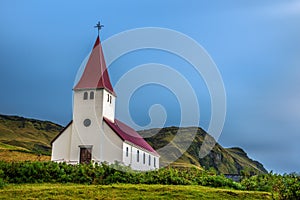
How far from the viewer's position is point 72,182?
18641 millimetres

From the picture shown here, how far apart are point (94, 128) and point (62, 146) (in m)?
3.64

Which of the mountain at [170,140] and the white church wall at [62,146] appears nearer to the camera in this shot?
the white church wall at [62,146]

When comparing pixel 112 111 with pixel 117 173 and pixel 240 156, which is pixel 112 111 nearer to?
pixel 117 173

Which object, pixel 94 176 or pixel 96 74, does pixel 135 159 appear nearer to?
pixel 96 74

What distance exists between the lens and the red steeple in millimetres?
35719

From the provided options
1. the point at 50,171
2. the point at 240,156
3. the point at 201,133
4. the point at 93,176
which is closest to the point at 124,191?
the point at 93,176

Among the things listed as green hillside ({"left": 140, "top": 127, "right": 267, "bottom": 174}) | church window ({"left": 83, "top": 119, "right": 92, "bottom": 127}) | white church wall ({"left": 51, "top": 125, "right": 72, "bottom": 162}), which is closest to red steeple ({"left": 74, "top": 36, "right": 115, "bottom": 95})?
church window ({"left": 83, "top": 119, "right": 92, "bottom": 127})

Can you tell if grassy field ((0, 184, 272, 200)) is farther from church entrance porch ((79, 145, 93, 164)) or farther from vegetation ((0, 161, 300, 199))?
church entrance porch ((79, 145, 93, 164))

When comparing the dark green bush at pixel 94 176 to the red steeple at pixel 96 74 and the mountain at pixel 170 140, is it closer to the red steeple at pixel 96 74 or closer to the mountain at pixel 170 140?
the red steeple at pixel 96 74

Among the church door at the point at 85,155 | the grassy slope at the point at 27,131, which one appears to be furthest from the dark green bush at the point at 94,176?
the grassy slope at the point at 27,131

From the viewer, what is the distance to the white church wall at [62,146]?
117 feet

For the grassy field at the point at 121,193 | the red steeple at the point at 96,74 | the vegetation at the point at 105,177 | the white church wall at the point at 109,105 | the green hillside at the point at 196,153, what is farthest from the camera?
the green hillside at the point at 196,153

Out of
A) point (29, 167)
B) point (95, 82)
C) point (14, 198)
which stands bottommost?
point (14, 198)

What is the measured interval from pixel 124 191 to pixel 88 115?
20.9 metres
